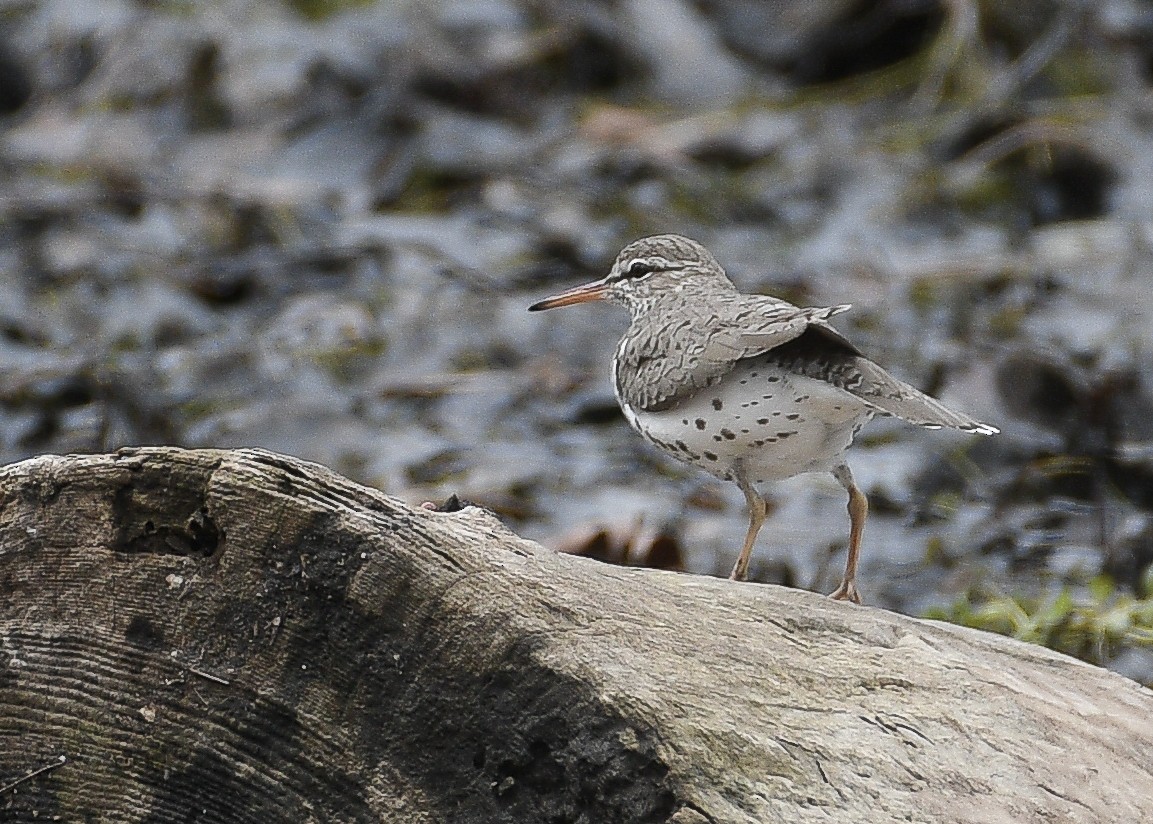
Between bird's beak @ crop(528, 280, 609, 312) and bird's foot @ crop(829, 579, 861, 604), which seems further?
bird's beak @ crop(528, 280, 609, 312)

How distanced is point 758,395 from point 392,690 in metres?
1.62

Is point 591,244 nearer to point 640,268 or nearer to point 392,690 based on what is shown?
point 640,268

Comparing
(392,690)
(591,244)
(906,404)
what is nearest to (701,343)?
(906,404)

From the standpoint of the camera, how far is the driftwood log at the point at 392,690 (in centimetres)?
257

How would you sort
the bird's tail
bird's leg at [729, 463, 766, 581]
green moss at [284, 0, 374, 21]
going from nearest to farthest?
the bird's tail
bird's leg at [729, 463, 766, 581]
green moss at [284, 0, 374, 21]

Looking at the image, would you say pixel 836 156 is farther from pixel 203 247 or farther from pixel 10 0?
pixel 10 0

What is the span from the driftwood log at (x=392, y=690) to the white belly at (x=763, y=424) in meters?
1.08

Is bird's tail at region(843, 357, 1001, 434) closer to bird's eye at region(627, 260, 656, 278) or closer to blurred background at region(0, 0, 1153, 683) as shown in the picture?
blurred background at region(0, 0, 1153, 683)

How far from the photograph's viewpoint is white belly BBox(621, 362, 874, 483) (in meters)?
3.94

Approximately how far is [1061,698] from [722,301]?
1745 millimetres

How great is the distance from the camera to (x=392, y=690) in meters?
2.64

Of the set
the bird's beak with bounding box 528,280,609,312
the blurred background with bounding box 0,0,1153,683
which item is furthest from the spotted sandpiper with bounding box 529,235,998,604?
the blurred background with bounding box 0,0,1153,683

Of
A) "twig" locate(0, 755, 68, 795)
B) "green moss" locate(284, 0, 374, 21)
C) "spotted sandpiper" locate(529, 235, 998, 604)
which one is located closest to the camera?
"twig" locate(0, 755, 68, 795)

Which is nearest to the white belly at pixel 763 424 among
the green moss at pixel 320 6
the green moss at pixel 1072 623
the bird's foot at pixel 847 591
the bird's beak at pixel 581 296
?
the bird's foot at pixel 847 591
